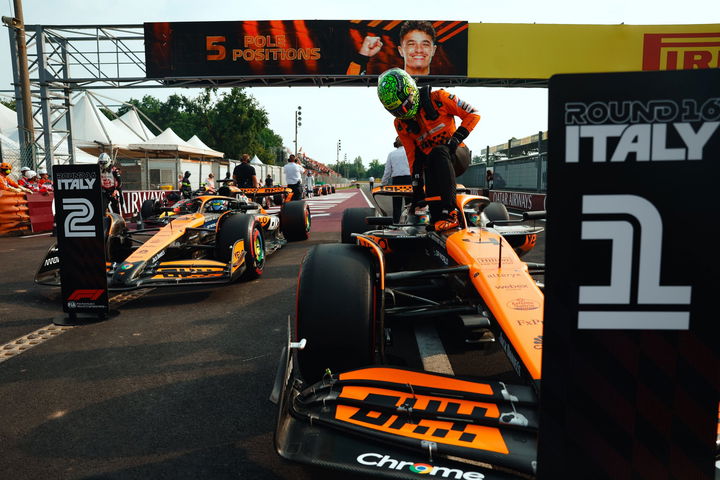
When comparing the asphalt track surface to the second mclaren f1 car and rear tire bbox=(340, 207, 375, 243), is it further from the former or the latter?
rear tire bbox=(340, 207, 375, 243)

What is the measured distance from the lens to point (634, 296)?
868 mm

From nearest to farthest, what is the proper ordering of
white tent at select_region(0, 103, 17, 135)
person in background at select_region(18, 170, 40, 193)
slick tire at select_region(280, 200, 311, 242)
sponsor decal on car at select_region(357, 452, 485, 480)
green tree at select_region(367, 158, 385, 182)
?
sponsor decal on car at select_region(357, 452, 485, 480), slick tire at select_region(280, 200, 311, 242), person in background at select_region(18, 170, 40, 193), white tent at select_region(0, 103, 17, 135), green tree at select_region(367, 158, 385, 182)

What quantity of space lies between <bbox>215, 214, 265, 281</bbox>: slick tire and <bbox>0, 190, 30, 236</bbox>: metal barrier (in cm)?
811

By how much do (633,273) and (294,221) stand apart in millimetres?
7456

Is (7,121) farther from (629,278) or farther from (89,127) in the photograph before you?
(629,278)

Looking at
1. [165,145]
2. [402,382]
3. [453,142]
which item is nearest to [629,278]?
[402,382]

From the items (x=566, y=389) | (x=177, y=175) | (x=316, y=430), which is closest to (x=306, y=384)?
(x=316, y=430)

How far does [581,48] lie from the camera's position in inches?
703

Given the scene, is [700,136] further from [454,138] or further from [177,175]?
[177,175]

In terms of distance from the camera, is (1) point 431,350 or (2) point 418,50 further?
(2) point 418,50

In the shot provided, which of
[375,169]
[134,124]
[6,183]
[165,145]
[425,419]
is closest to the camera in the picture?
[425,419]

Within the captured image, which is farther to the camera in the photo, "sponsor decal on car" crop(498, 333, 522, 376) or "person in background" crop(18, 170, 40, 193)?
"person in background" crop(18, 170, 40, 193)

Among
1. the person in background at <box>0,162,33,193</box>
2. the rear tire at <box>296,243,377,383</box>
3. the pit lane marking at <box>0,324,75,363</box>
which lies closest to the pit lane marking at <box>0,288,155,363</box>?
the pit lane marking at <box>0,324,75,363</box>

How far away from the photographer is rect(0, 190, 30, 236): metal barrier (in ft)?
34.4
